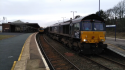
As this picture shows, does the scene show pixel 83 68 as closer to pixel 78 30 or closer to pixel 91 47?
pixel 91 47

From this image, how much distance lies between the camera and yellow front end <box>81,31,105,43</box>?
29.7ft

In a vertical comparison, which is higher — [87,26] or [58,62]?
[87,26]

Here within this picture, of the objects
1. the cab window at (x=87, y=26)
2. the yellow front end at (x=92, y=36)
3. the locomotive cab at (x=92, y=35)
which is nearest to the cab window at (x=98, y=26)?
the locomotive cab at (x=92, y=35)

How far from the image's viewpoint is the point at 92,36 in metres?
9.25

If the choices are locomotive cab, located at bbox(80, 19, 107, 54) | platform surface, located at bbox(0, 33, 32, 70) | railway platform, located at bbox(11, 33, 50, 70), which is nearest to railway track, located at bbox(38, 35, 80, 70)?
railway platform, located at bbox(11, 33, 50, 70)

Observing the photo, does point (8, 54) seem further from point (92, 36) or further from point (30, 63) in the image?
point (92, 36)

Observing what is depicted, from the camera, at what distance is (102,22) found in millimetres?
9953

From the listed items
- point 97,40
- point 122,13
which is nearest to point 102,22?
point 97,40

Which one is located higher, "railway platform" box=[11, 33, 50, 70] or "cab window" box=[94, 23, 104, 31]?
"cab window" box=[94, 23, 104, 31]

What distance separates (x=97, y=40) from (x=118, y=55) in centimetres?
216

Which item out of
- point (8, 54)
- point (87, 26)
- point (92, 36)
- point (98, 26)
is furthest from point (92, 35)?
point (8, 54)

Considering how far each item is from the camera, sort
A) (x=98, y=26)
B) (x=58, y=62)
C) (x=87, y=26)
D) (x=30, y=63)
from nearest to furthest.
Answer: (x=30, y=63) < (x=58, y=62) < (x=87, y=26) < (x=98, y=26)

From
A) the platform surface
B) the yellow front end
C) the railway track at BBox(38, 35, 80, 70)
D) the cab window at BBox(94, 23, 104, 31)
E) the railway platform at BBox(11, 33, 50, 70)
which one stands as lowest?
the railway track at BBox(38, 35, 80, 70)

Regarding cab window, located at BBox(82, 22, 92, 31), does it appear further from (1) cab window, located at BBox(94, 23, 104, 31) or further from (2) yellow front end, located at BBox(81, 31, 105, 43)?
(1) cab window, located at BBox(94, 23, 104, 31)
